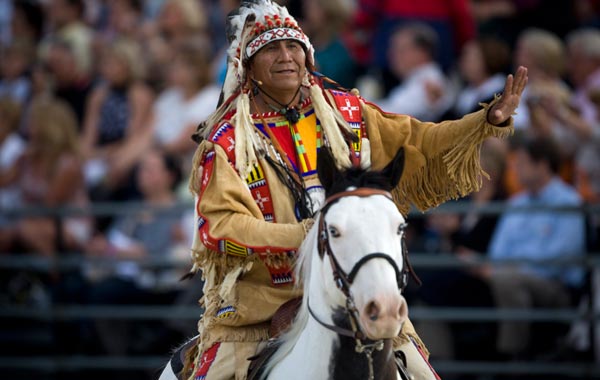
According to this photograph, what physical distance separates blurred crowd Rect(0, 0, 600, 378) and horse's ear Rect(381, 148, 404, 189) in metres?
4.11

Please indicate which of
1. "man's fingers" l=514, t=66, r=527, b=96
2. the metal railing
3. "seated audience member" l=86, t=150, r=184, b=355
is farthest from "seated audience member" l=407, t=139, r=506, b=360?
"man's fingers" l=514, t=66, r=527, b=96

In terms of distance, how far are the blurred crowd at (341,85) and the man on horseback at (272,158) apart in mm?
3257

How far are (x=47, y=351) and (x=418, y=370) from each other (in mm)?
6924

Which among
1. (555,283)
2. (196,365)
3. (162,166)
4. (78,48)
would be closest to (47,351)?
(162,166)

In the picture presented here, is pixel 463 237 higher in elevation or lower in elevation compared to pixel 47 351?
higher

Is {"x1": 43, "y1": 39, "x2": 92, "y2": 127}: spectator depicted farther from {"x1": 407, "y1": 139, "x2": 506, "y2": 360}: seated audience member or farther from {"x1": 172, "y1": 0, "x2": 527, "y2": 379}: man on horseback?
{"x1": 172, "y1": 0, "x2": 527, "y2": 379}: man on horseback

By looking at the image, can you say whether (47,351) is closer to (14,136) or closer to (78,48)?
(14,136)

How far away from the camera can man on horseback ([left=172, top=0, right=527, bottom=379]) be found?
17.1 feet

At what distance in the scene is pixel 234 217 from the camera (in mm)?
5012

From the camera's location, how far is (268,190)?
534 cm

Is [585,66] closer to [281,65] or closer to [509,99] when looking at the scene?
[509,99]

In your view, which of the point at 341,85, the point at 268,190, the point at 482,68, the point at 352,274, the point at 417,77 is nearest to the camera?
the point at 352,274

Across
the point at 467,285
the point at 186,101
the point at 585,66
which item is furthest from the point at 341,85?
the point at 186,101

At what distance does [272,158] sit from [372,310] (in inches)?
54.9
